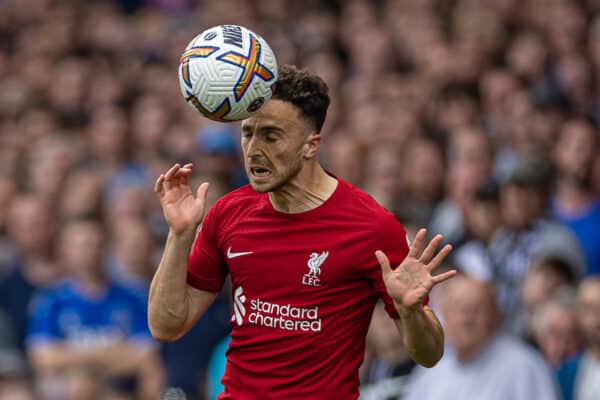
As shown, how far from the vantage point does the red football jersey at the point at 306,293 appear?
5.45 metres

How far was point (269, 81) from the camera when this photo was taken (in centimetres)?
532

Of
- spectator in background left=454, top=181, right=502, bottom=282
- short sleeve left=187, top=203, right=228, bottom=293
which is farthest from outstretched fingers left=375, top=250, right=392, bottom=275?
spectator in background left=454, top=181, right=502, bottom=282

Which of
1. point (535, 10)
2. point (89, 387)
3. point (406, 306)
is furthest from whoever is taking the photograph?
point (535, 10)

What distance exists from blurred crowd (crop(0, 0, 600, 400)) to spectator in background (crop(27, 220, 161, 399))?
2 centimetres

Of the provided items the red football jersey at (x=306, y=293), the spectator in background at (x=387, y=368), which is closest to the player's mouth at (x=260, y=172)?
the red football jersey at (x=306, y=293)

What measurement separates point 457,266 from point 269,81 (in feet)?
11.7

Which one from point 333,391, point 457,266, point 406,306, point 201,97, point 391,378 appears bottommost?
point 391,378

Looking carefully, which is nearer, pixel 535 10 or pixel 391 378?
pixel 391 378

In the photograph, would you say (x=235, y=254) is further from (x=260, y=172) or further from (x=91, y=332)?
(x=91, y=332)

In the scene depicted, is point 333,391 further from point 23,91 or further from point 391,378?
point 23,91

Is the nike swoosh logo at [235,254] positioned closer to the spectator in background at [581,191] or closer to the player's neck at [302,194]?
the player's neck at [302,194]

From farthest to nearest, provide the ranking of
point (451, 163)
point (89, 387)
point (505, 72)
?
point (505, 72) < point (451, 163) < point (89, 387)

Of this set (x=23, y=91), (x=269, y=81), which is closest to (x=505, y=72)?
(x=23, y=91)

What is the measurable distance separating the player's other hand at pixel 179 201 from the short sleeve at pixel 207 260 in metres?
0.16
